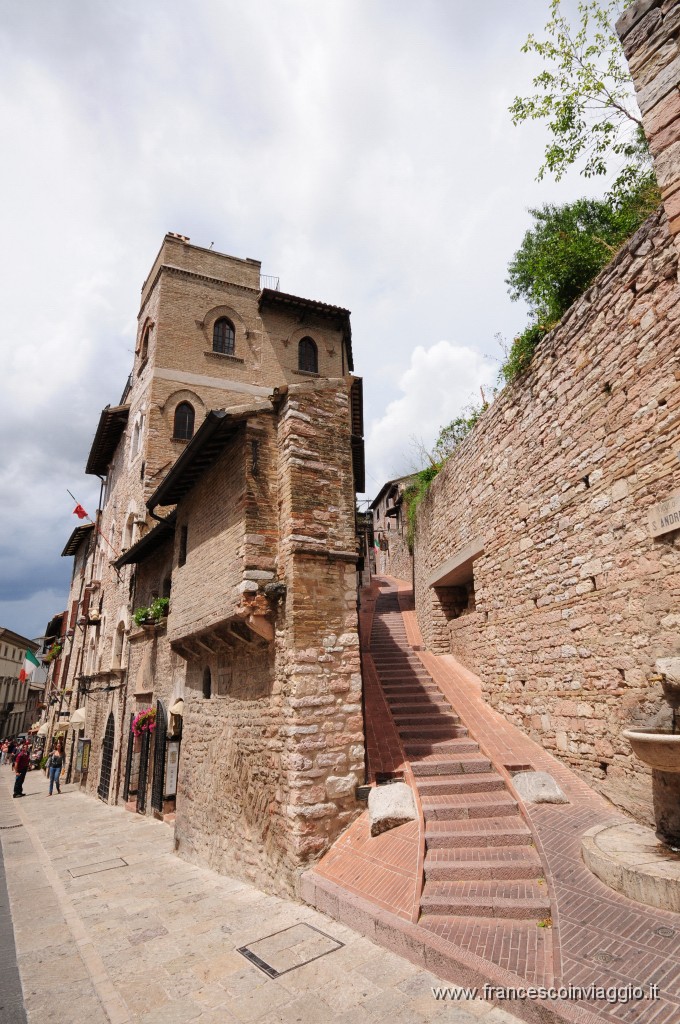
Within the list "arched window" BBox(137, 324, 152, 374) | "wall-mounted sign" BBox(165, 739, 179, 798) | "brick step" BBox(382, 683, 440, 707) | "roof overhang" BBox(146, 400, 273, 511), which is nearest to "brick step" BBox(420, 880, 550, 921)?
"brick step" BBox(382, 683, 440, 707)

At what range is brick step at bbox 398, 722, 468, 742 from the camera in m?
7.80

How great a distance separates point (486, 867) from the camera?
15.8 ft

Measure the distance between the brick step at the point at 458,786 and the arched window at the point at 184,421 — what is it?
47.2 ft

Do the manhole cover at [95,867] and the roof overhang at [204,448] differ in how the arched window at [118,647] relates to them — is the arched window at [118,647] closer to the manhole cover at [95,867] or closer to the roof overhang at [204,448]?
the manhole cover at [95,867]

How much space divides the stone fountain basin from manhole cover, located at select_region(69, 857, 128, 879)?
28.4ft

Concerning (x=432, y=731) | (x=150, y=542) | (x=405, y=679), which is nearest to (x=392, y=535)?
(x=150, y=542)

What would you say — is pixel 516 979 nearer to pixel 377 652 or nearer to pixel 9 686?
pixel 377 652

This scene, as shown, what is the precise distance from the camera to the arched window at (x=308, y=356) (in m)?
20.7

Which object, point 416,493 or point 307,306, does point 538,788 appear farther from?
point 307,306

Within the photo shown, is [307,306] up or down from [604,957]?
up

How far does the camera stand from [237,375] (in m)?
19.3

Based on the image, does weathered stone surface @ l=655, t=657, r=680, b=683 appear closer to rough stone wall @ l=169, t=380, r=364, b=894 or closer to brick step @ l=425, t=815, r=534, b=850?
brick step @ l=425, t=815, r=534, b=850

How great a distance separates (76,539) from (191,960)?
2987 centimetres

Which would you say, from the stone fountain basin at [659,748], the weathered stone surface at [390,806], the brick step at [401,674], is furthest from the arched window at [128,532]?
the stone fountain basin at [659,748]
